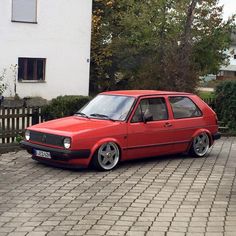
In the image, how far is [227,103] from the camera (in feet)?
55.2

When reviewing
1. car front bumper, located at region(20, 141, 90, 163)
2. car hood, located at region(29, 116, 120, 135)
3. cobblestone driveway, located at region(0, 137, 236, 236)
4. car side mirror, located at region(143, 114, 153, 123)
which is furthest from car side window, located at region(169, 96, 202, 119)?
car front bumper, located at region(20, 141, 90, 163)

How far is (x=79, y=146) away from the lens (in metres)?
9.19

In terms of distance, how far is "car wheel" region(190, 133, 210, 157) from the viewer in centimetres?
1127

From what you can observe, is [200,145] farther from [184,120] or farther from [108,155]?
[108,155]

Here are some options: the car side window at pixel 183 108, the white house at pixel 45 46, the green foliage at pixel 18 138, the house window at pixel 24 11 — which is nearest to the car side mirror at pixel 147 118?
the car side window at pixel 183 108

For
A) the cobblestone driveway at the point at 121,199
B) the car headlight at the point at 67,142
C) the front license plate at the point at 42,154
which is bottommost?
the cobblestone driveway at the point at 121,199

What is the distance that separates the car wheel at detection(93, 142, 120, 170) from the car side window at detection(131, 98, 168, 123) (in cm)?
74

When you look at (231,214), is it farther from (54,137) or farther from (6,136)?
(6,136)

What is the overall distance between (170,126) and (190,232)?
16.1 ft

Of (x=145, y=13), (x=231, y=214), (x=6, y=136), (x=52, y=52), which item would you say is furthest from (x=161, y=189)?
(x=145, y=13)

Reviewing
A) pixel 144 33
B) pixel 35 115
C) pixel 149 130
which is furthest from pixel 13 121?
pixel 144 33

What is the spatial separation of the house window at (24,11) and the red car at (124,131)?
17.9m

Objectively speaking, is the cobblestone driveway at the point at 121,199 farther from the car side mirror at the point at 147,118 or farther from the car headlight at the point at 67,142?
the car side mirror at the point at 147,118

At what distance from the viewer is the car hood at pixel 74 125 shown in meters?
9.43
